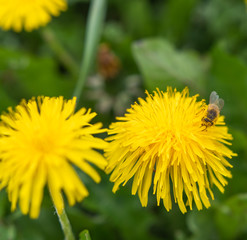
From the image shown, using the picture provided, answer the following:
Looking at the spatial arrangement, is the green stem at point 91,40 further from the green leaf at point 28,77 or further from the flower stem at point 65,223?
the flower stem at point 65,223

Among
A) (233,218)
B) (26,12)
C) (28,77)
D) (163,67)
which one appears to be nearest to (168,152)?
(233,218)

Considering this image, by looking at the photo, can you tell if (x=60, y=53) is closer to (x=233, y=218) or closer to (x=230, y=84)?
(x=230, y=84)

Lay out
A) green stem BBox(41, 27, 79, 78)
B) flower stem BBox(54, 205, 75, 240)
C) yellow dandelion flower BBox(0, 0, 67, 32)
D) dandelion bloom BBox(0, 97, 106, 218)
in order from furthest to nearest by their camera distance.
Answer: green stem BBox(41, 27, 79, 78) → yellow dandelion flower BBox(0, 0, 67, 32) → flower stem BBox(54, 205, 75, 240) → dandelion bloom BBox(0, 97, 106, 218)

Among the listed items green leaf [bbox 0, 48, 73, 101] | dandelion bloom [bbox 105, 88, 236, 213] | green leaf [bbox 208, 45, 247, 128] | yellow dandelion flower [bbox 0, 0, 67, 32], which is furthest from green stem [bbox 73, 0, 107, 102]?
dandelion bloom [bbox 105, 88, 236, 213]

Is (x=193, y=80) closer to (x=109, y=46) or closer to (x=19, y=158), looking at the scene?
(x=109, y=46)

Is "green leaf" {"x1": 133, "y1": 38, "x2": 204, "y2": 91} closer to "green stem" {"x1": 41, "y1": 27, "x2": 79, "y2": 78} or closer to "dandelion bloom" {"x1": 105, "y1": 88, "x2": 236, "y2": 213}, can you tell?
"green stem" {"x1": 41, "y1": 27, "x2": 79, "y2": 78}
